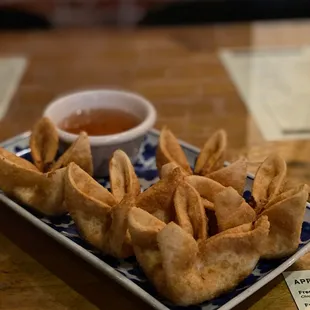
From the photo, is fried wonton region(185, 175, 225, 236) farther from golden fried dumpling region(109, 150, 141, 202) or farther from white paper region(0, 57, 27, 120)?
white paper region(0, 57, 27, 120)

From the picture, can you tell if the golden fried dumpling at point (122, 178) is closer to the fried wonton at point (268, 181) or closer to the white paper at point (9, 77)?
the fried wonton at point (268, 181)

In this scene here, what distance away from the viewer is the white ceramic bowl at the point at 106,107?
1.17 meters

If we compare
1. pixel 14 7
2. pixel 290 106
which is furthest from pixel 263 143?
pixel 14 7

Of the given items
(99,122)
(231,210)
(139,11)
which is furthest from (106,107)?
(139,11)

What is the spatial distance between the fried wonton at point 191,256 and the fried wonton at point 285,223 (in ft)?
0.18

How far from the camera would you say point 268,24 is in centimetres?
218

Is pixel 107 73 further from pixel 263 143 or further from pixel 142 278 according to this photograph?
pixel 142 278

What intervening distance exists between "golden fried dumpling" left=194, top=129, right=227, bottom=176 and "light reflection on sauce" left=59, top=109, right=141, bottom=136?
0.22m

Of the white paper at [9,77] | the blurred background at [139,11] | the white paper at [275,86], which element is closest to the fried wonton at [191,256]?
the white paper at [275,86]

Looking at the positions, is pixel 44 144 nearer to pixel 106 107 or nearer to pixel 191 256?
pixel 106 107

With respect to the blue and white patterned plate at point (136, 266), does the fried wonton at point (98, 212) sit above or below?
above

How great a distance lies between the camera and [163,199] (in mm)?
909

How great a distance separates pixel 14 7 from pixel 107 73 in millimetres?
854

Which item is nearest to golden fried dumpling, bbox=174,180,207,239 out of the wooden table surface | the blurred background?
the wooden table surface
